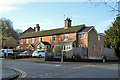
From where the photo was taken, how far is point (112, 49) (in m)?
39.6

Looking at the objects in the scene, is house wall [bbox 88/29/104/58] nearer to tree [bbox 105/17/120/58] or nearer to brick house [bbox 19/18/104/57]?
brick house [bbox 19/18/104/57]

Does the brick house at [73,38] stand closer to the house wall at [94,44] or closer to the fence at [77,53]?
the house wall at [94,44]

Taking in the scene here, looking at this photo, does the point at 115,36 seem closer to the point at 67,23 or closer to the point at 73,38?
the point at 73,38

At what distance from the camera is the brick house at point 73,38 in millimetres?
38500

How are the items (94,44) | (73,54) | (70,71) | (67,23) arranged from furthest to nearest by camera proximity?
(67,23) → (94,44) → (73,54) → (70,71)

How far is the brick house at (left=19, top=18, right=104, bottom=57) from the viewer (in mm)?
38500

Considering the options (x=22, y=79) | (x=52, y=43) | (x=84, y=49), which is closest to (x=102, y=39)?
(x=84, y=49)


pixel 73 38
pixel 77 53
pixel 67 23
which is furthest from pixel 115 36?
pixel 67 23

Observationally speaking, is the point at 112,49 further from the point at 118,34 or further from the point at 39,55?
the point at 39,55

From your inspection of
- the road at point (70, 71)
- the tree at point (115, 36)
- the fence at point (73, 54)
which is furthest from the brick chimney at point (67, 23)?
the road at point (70, 71)

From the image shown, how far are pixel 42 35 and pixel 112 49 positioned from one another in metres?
19.7

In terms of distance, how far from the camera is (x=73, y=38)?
131ft

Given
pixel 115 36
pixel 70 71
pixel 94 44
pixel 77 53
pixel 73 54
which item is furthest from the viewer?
pixel 94 44

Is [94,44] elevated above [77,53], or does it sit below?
above
